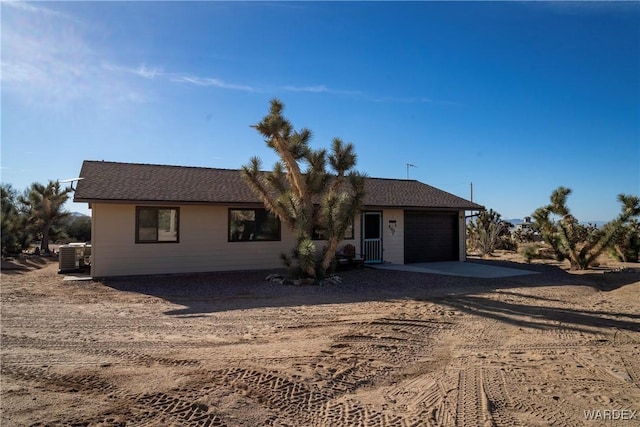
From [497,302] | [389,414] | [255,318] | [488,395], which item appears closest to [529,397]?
[488,395]

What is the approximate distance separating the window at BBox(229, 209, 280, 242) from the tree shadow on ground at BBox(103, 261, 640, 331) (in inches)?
50.8

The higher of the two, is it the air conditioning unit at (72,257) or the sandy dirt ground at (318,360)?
the air conditioning unit at (72,257)

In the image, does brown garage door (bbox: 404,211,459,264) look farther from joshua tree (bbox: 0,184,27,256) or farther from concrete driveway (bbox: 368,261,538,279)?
joshua tree (bbox: 0,184,27,256)

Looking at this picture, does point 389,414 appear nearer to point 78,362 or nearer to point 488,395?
point 488,395

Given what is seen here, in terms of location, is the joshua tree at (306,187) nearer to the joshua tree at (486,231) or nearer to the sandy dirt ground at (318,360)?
the sandy dirt ground at (318,360)

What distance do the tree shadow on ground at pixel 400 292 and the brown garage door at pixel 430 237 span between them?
141 inches

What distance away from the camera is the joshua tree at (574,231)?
1600 centimetres

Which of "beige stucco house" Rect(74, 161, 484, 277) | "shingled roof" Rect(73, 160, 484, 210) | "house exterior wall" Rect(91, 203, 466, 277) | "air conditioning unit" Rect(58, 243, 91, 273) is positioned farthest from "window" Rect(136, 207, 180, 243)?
"air conditioning unit" Rect(58, 243, 91, 273)

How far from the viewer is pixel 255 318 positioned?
303 inches

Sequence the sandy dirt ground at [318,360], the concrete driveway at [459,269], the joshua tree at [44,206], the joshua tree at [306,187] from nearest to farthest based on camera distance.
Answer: the sandy dirt ground at [318,360]
the joshua tree at [306,187]
the concrete driveway at [459,269]
the joshua tree at [44,206]

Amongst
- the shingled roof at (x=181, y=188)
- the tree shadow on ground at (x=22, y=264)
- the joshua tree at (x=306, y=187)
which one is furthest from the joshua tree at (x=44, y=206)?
the joshua tree at (x=306, y=187)

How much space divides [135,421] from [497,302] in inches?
319

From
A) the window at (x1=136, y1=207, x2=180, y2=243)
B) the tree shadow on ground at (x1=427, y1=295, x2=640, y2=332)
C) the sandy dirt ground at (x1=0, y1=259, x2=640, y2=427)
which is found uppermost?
the window at (x1=136, y1=207, x2=180, y2=243)

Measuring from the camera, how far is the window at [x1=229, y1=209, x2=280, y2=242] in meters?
14.4
